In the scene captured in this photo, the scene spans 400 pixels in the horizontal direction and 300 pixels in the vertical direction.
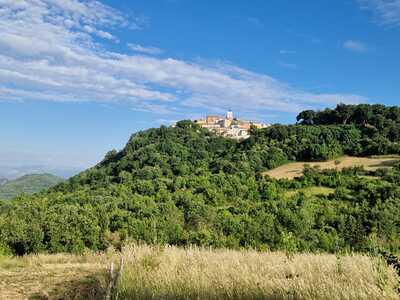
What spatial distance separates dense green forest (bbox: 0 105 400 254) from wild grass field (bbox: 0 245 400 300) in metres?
1.15

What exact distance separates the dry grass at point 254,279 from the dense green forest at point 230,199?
1.14m

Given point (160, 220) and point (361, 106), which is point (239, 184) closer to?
point (160, 220)

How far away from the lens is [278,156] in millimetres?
70812

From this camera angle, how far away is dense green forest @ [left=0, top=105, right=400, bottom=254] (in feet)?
95.7

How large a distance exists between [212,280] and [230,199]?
49.6m

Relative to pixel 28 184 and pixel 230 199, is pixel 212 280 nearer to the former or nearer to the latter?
pixel 230 199

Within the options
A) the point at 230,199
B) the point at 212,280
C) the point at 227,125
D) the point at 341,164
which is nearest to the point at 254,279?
the point at 212,280

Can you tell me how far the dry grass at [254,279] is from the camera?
164 inches

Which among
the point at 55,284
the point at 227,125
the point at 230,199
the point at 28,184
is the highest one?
the point at 227,125

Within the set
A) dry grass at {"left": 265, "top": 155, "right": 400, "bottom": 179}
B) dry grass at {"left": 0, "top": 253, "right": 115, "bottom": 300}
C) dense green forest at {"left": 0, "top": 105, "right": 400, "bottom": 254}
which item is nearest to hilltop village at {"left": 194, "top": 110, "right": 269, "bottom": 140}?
dense green forest at {"left": 0, "top": 105, "right": 400, "bottom": 254}

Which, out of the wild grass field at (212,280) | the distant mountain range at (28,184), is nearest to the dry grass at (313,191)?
the wild grass field at (212,280)

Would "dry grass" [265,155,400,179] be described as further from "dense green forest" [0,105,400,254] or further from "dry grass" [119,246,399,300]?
"dry grass" [119,246,399,300]

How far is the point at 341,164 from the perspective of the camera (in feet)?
212

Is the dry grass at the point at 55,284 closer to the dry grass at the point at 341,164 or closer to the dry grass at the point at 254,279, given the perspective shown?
the dry grass at the point at 254,279
